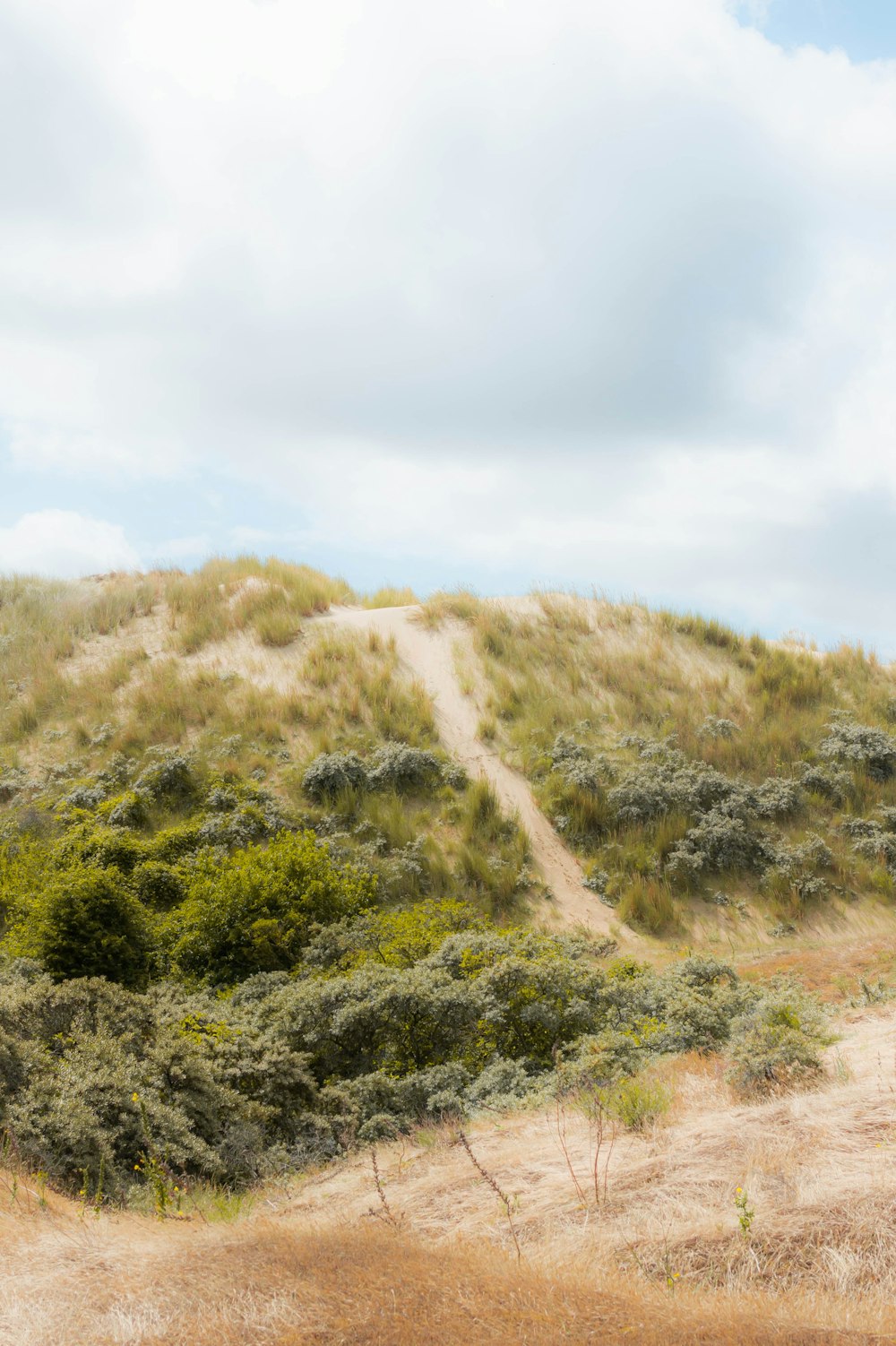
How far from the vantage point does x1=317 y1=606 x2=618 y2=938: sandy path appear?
13164 mm

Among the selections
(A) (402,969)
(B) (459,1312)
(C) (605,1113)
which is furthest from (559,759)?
(B) (459,1312)

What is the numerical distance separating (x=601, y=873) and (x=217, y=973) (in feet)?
20.1

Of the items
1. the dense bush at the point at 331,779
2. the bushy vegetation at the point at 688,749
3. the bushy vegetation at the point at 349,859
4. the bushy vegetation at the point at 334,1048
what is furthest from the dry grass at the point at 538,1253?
the dense bush at the point at 331,779

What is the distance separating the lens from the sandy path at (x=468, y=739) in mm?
13164

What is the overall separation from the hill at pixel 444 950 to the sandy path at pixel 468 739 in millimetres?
77

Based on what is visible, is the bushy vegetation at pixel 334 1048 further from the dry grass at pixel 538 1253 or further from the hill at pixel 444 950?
the dry grass at pixel 538 1253

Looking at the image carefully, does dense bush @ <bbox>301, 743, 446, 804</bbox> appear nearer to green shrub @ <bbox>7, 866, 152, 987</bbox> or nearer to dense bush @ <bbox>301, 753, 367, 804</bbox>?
dense bush @ <bbox>301, 753, 367, 804</bbox>

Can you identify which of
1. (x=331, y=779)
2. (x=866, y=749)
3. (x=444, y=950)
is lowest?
(x=444, y=950)

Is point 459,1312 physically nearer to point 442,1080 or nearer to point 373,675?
point 442,1080

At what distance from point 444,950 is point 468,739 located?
722 cm

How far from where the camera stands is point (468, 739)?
1602 centimetres

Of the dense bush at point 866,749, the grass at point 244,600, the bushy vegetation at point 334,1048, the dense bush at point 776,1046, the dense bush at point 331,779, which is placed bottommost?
the bushy vegetation at point 334,1048

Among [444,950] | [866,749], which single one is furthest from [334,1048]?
[866,749]

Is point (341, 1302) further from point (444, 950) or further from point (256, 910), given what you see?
point (256, 910)
